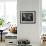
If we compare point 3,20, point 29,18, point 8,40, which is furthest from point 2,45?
point 29,18

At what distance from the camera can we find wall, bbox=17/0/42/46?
537 centimetres

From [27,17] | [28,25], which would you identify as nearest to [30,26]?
[28,25]

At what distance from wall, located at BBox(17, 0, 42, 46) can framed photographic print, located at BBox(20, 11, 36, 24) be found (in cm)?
12

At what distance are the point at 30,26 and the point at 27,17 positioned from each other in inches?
14.5

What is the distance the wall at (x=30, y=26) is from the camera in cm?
537

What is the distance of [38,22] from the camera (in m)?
5.40

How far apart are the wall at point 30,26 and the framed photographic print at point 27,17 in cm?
12

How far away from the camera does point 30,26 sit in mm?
5418

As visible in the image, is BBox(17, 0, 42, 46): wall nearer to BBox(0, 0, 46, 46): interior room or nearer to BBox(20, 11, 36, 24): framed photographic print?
BBox(0, 0, 46, 46): interior room

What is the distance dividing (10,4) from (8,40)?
2.44m

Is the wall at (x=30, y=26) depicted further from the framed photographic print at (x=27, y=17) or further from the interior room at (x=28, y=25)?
the framed photographic print at (x=27, y=17)

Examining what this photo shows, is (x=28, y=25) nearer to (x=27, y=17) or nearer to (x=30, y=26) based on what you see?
(x=30, y=26)

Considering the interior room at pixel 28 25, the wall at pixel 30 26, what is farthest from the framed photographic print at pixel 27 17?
the wall at pixel 30 26

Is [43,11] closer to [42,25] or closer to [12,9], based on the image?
[42,25]
